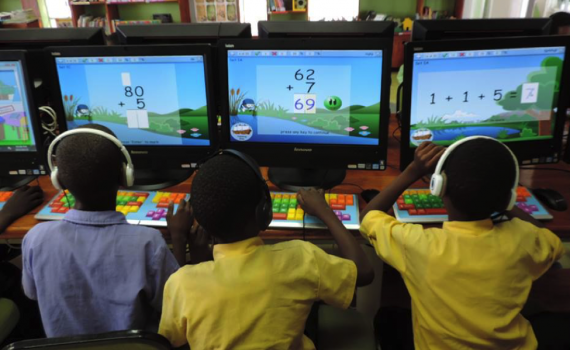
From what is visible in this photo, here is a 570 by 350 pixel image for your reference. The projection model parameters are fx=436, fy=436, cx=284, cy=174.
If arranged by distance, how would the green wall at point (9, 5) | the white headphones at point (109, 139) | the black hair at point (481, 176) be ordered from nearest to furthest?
1. the black hair at point (481, 176)
2. the white headphones at point (109, 139)
3. the green wall at point (9, 5)

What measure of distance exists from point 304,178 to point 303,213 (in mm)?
253

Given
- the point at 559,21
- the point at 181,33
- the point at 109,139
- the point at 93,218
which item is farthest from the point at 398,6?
the point at 93,218

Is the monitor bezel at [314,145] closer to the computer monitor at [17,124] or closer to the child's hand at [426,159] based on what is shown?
the child's hand at [426,159]

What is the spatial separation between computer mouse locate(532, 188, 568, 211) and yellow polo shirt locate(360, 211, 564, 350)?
36 centimetres

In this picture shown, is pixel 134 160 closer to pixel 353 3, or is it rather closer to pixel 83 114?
pixel 83 114

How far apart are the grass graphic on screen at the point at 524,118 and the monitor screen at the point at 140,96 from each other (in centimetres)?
78

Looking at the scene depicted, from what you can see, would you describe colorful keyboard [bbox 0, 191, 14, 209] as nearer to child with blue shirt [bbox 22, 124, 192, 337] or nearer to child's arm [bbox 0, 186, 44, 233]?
child's arm [bbox 0, 186, 44, 233]

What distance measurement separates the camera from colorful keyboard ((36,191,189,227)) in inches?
55.7

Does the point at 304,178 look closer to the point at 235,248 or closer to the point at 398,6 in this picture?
the point at 235,248

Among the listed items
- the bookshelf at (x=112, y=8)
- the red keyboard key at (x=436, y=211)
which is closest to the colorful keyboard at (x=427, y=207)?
the red keyboard key at (x=436, y=211)

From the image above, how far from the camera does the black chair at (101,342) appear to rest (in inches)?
29.0

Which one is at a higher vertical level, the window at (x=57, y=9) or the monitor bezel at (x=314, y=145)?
the window at (x=57, y=9)

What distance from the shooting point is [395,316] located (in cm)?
139

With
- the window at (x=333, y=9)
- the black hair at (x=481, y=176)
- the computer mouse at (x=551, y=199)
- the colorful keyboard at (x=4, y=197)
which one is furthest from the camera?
the window at (x=333, y=9)
